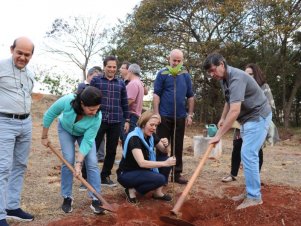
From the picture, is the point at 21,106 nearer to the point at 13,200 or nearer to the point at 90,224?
the point at 13,200

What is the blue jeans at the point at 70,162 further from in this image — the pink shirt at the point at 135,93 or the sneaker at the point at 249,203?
the pink shirt at the point at 135,93

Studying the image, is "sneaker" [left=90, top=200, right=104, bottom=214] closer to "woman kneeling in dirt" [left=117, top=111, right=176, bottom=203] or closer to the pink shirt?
"woman kneeling in dirt" [left=117, top=111, right=176, bottom=203]

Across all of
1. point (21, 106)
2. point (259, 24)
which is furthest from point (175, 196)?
point (259, 24)

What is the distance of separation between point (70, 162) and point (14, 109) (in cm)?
92

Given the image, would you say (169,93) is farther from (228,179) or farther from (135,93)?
(228,179)

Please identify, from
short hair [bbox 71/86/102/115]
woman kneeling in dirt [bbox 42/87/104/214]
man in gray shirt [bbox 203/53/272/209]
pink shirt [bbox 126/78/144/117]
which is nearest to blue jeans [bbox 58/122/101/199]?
woman kneeling in dirt [bbox 42/87/104/214]

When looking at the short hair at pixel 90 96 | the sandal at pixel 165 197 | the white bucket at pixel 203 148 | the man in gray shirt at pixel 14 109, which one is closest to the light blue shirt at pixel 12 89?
the man in gray shirt at pixel 14 109

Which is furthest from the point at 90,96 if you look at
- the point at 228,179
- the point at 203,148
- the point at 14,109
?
the point at 203,148

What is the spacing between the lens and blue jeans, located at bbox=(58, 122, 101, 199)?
409 centimetres

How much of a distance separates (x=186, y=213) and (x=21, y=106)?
6.95 ft

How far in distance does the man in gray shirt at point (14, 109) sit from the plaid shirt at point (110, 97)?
1454mm

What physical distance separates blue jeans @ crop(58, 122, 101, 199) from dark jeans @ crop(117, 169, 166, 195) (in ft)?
1.47

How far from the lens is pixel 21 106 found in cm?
363

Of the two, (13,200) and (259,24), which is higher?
(259,24)
